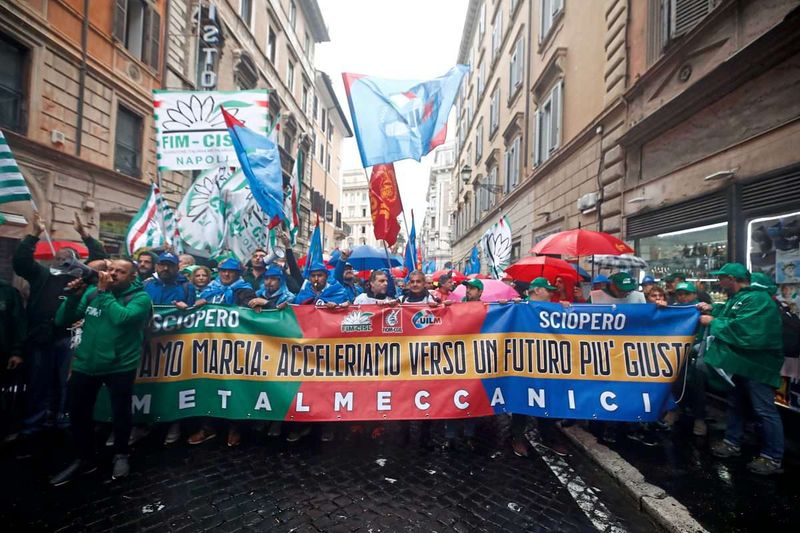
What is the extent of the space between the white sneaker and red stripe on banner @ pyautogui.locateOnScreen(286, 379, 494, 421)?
1128 millimetres

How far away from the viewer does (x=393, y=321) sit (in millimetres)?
4066

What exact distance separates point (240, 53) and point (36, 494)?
17.8 m

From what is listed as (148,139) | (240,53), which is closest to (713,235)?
(148,139)

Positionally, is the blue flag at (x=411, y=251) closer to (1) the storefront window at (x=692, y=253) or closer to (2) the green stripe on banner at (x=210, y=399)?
(1) the storefront window at (x=692, y=253)

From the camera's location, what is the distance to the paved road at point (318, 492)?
275cm

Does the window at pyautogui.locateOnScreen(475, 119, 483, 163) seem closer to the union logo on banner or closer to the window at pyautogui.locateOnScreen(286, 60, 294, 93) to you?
the window at pyautogui.locateOnScreen(286, 60, 294, 93)

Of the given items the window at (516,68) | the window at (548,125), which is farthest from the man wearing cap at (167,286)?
the window at (516,68)

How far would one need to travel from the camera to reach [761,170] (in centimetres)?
509

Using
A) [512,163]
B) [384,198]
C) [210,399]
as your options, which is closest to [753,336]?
[384,198]

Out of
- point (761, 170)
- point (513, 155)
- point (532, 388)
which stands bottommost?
point (532, 388)

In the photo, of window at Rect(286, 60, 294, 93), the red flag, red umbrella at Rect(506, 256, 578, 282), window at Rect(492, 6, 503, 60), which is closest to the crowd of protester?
the red flag

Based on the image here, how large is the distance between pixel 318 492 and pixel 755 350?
3.98m

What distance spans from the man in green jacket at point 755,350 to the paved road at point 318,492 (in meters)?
1.56

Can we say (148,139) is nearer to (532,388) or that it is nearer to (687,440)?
(532,388)
